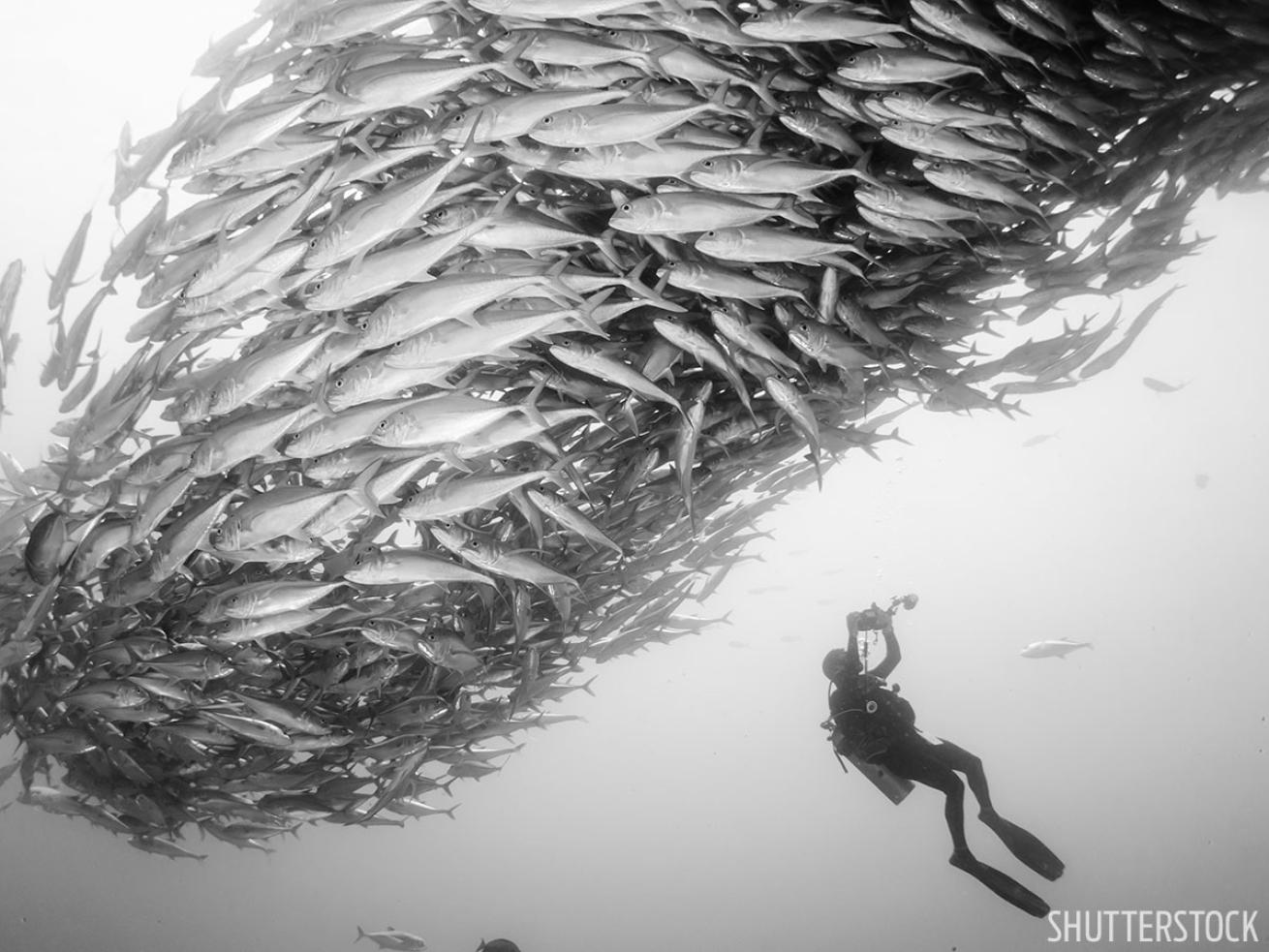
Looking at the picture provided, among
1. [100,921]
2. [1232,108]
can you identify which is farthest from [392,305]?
[100,921]

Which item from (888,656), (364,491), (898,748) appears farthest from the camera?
(888,656)

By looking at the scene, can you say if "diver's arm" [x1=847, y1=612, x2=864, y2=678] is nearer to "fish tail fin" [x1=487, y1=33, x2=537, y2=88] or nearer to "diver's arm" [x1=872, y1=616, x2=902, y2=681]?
"diver's arm" [x1=872, y1=616, x2=902, y2=681]

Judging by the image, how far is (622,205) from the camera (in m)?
2.78

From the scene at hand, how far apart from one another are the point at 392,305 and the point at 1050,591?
69411mm

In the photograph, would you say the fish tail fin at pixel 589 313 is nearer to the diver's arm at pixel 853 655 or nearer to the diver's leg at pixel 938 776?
the diver's arm at pixel 853 655

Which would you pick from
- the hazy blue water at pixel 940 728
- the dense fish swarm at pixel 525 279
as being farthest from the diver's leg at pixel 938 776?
the hazy blue water at pixel 940 728

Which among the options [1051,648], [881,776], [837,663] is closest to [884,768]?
[881,776]

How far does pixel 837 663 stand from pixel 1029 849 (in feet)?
7.44

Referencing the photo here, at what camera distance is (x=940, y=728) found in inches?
2399

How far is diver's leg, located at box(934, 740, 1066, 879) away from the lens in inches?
264

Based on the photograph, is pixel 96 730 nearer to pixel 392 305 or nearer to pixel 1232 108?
pixel 392 305

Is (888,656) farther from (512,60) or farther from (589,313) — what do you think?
(512,60)

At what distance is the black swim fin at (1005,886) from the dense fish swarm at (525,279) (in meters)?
4.88

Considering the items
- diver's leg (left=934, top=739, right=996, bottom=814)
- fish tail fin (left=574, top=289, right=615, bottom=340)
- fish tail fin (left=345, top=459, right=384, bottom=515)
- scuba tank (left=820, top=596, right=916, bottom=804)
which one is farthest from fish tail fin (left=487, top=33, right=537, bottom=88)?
diver's leg (left=934, top=739, right=996, bottom=814)
